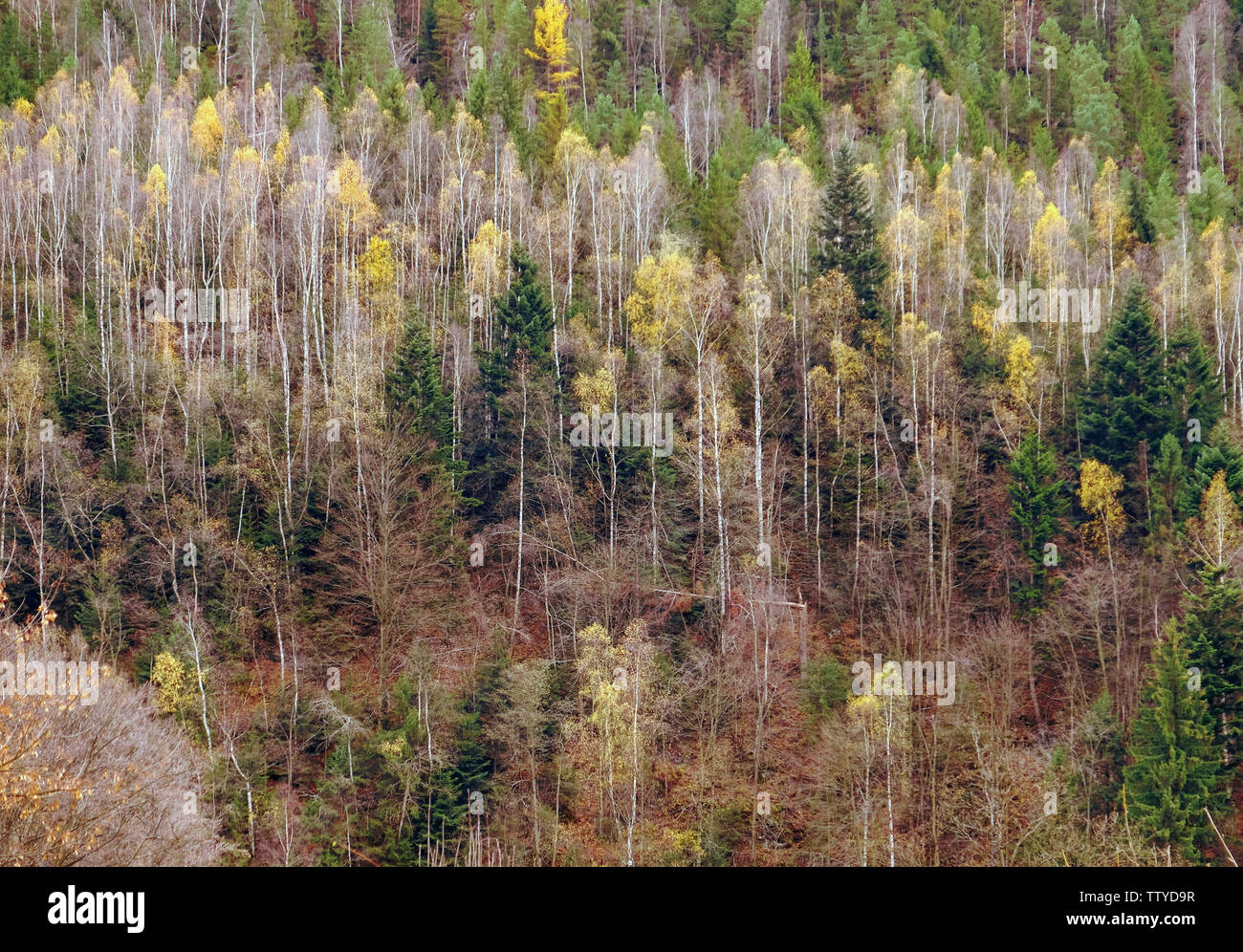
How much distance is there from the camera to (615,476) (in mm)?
41500

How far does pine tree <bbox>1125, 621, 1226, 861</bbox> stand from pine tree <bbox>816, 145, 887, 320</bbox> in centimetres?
1961

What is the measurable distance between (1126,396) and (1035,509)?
5896 mm

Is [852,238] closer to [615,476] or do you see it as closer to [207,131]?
[615,476]

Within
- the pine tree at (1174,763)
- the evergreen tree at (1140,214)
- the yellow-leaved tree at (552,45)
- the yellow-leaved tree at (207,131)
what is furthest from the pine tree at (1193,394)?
the yellow-leaved tree at (207,131)

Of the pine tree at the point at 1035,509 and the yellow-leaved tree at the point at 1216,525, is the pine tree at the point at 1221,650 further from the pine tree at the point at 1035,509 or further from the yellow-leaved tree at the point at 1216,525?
the pine tree at the point at 1035,509

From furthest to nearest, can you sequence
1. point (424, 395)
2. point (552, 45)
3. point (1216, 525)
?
point (552, 45) < point (424, 395) < point (1216, 525)

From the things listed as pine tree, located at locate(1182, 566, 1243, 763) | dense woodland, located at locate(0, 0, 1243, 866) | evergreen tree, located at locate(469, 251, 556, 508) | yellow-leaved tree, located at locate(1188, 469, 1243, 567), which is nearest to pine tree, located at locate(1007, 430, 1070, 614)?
dense woodland, located at locate(0, 0, 1243, 866)

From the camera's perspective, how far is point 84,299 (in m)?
48.7

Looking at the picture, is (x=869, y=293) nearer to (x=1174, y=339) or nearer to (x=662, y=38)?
(x=1174, y=339)

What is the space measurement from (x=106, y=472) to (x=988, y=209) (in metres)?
42.8

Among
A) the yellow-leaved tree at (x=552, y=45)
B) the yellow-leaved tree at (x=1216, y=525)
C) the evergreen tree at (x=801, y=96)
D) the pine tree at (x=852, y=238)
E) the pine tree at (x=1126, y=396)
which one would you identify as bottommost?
the yellow-leaved tree at (x=1216, y=525)

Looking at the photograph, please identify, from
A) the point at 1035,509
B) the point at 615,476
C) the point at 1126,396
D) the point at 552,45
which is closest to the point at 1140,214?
the point at 1126,396

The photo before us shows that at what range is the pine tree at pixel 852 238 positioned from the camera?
4769 centimetres

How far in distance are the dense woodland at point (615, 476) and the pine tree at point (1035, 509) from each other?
176 millimetres
